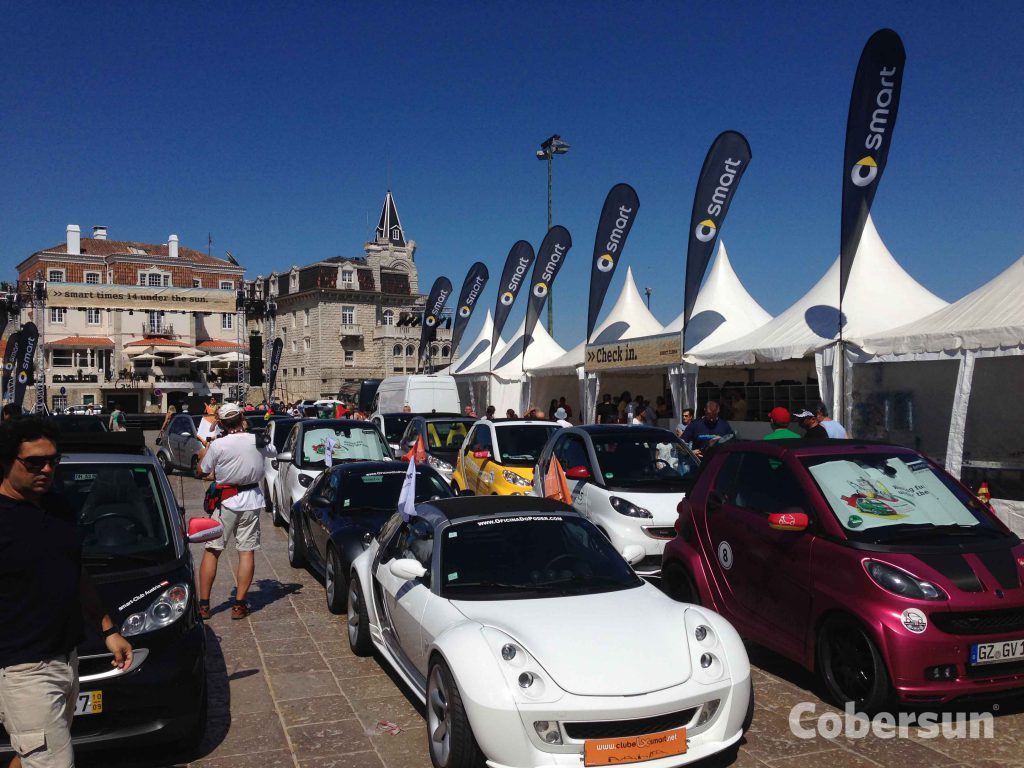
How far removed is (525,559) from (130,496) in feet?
8.74

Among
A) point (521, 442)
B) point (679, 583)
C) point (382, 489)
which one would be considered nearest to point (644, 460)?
point (679, 583)

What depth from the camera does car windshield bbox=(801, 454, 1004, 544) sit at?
5078mm

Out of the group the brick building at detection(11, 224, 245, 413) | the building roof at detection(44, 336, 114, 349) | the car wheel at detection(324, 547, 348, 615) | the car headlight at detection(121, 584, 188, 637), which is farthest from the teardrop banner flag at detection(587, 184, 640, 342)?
the building roof at detection(44, 336, 114, 349)

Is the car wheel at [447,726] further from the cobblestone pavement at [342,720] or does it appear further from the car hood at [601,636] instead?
the car hood at [601,636]

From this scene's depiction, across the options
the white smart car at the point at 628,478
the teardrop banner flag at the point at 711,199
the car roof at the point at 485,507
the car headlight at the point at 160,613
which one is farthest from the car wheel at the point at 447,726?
the teardrop banner flag at the point at 711,199

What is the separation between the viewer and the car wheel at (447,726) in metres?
3.83

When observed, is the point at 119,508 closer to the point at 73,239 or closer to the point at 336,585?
the point at 336,585

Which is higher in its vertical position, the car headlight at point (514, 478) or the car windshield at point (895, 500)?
the car windshield at point (895, 500)

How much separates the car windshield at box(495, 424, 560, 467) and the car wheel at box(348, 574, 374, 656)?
5.16 metres

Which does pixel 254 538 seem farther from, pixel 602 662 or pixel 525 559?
pixel 602 662

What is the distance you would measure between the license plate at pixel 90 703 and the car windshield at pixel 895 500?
4.28m

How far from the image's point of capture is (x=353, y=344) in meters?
76.4

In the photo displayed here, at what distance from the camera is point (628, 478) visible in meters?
8.77

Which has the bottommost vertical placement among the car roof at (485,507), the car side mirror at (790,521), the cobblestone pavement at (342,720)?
the cobblestone pavement at (342,720)
